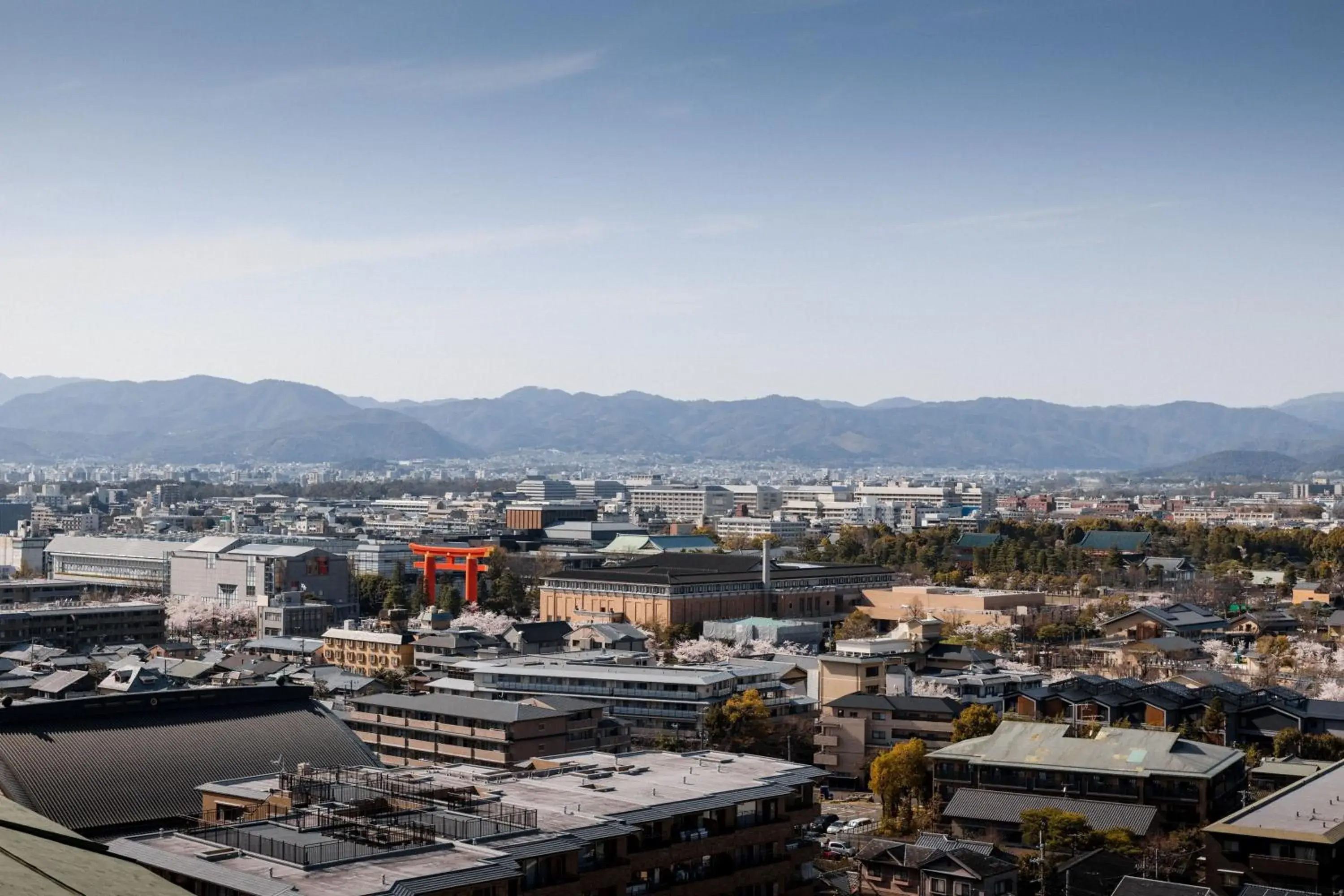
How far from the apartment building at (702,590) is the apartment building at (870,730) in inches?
587

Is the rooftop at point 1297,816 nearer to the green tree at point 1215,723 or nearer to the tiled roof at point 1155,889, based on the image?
the tiled roof at point 1155,889

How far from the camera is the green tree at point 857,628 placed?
36.7 m

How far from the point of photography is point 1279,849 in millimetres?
14859

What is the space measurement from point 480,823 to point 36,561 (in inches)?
2056

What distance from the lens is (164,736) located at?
50.3 feet

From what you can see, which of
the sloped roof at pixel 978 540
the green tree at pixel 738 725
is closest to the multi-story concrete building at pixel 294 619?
the green tree at pixel 738 725

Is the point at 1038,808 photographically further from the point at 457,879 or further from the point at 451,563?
the point at 451,563

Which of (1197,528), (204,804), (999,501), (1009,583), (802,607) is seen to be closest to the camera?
(204,804)

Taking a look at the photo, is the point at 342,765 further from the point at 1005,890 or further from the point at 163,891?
the point at 163,891

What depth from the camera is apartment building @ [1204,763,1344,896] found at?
14.6 meters

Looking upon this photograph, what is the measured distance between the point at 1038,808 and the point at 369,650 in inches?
698

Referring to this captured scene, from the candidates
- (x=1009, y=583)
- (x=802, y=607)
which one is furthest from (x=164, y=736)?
(x=1009, y=583)

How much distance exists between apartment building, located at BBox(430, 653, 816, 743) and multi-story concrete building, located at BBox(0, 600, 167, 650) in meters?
14.7

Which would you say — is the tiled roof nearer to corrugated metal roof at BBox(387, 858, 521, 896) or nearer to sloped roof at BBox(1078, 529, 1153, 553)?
corrugated metal roof at BBox(387, 858, 521, 896)
